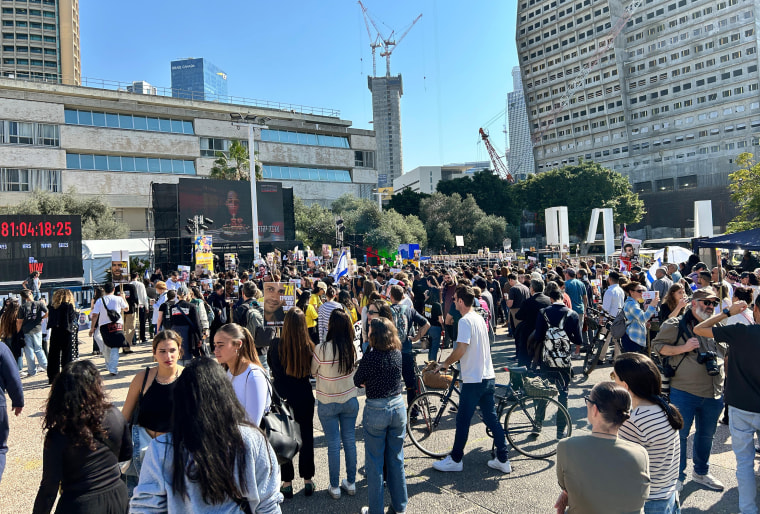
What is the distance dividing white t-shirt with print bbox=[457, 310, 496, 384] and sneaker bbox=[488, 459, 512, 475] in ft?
2.89

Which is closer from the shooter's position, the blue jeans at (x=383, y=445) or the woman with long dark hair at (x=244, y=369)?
the woman with long dark hair at (x=244, y=369)

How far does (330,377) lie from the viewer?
4.59m

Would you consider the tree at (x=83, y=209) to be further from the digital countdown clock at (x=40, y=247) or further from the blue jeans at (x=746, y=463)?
the blue jeans at (x=746, y=463)

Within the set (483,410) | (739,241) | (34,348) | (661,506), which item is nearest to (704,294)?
(483,410)

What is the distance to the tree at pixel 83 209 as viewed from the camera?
4166cm

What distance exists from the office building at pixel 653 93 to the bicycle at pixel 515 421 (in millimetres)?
70310

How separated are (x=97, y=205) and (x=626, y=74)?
75.3 metres

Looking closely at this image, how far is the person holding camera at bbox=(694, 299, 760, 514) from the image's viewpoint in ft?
13.0

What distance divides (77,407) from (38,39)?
96618 millimetres

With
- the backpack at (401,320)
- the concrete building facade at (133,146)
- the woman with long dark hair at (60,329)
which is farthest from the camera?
the concrete building facade at (133,146)

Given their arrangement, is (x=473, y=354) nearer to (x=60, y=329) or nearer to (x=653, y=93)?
(x=60, y=329)

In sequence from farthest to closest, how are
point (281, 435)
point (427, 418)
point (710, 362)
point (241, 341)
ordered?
point (427, 418) < point (710, 362) < point (241, 341) < point (281, 435)

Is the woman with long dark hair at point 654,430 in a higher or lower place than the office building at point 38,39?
lower

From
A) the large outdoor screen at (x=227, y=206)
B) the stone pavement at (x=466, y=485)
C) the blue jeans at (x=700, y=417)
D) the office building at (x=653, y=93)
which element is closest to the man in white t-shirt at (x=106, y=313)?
the stone pavement at (x=466, y=485)
